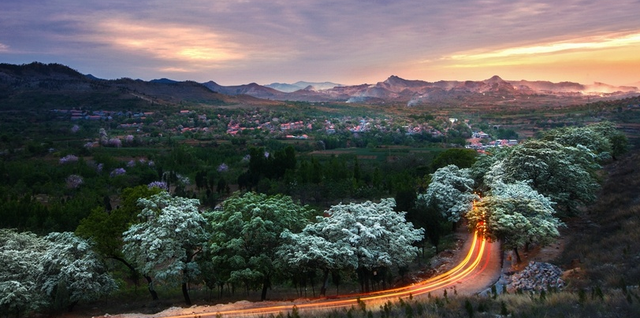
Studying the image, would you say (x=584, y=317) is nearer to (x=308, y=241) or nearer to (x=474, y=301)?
(x=474, y=301)

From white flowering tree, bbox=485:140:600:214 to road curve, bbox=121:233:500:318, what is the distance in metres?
5.60

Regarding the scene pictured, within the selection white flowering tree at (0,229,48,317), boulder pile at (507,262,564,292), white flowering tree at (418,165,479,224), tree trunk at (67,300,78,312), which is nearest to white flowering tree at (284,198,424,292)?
boulder pile at (507,262,564,292)

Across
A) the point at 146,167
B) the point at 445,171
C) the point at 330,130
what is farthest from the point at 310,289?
the point at 330,130

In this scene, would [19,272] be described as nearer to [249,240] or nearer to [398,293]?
[249,240]

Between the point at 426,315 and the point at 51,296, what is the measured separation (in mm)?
17137

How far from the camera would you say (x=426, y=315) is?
11742 millimetres

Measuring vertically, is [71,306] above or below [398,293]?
below

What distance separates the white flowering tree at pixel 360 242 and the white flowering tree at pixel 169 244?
4.60m

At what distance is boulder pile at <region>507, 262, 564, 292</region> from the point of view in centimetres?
1703

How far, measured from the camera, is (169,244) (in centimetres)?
1809

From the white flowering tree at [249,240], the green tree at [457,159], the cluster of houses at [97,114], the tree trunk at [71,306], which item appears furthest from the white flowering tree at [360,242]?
the cluster of houses at [97,114]

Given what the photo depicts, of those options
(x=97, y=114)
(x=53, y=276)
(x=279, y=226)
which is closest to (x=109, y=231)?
Answer: (x=53, y=276)

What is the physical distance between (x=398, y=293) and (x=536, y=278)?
589cm

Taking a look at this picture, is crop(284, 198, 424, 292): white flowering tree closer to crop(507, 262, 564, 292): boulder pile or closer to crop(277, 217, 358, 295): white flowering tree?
crop(277, 217, 358, 295): white flowering tree
